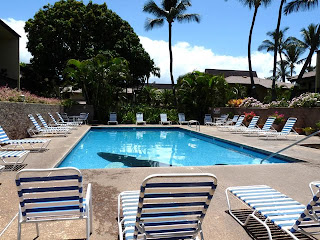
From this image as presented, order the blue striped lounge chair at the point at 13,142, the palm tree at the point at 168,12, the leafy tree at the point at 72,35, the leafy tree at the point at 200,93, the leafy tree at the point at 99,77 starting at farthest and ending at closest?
the leafy tree at the point at 72,35, the palm tree at the point at 168,12, the leafy tree at the point at 200,93, the leafy tree at the point at 99,77, the blue striped lounge chair at the point at 13,142

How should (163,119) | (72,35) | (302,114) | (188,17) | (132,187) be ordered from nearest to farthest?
(132,187)
(302,114)
(163,119)
(188,17)
(72,35)

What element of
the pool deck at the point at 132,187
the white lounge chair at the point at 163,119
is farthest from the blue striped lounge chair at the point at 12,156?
the white lounge chair at the point at 163,119

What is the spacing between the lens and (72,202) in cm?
252

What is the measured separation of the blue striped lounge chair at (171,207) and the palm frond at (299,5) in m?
24.4

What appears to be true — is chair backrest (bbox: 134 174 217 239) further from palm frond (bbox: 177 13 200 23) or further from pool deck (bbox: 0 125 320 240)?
palm frond (bbox: 177 13 200 23)

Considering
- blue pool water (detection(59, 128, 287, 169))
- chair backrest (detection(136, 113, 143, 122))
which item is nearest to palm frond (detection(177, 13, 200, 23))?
chair backrest (detection(136, 113, 143, 122))

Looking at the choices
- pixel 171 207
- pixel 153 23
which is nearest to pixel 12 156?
pixel 171 207

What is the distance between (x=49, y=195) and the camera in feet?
7.84

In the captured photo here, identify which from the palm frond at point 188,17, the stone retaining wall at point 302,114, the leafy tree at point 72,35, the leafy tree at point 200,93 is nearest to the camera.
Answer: the stone retaining wall at point 302,114

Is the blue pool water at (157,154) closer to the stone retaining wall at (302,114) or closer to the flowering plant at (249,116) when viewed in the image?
the flowering plant at (249,116)

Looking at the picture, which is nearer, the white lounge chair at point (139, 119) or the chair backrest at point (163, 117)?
the white lounge chair at point (139, 119)

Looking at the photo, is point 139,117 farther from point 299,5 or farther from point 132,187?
point 299,5

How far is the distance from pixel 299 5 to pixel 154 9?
1244 cm

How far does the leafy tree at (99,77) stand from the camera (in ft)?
60.8
